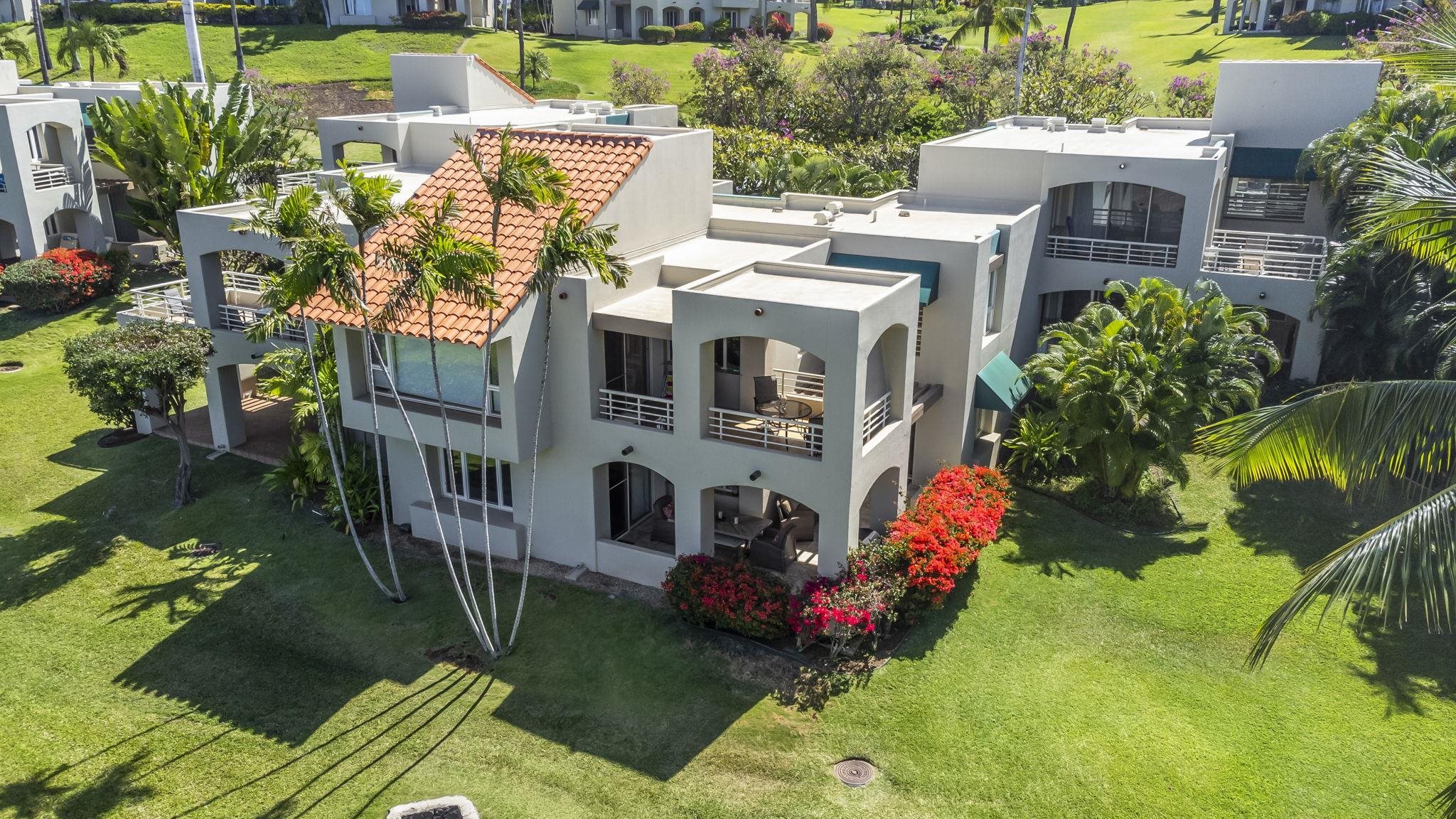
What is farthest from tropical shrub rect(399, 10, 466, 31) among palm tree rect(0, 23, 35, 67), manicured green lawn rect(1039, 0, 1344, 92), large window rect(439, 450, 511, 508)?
large window rect(439, 450, 511, 508)

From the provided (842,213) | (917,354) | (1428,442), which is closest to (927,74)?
(842,213)

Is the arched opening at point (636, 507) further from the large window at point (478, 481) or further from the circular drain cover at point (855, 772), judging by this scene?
the circular drain cover at point (855, 772)

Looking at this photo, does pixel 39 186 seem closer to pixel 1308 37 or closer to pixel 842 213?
pixel 842 213

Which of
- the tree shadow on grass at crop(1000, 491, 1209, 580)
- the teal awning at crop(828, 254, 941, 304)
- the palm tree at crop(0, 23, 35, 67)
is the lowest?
the tree shadow on grass at crop(1000, 491, 1209, 580)

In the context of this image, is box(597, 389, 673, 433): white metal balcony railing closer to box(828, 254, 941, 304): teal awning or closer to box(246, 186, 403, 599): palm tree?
box(246, 186, 403, 599): palm tree

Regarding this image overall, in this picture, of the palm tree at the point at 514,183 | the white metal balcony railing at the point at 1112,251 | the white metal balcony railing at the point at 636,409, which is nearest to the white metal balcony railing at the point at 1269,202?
the white metal balcony railing at the point at 1112,251

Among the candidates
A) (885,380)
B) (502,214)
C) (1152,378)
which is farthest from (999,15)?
(502,214)
